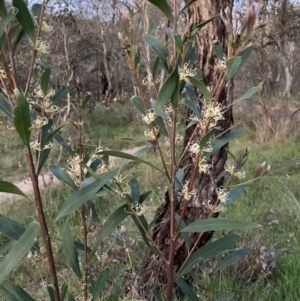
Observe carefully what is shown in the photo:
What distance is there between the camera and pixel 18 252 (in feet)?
2.27

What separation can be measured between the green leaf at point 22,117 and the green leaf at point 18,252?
0.53ft

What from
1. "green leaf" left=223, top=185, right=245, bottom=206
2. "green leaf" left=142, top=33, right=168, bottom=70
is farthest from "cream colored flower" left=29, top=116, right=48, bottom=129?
"green leaf" left=223, top=185, right=245, bottom=206

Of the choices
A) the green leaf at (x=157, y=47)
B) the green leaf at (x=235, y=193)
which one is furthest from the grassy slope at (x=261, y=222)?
the green leaf at (x=157, y=47)

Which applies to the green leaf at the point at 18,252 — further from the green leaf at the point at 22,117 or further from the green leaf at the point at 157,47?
the green leaf at the point at 157,47

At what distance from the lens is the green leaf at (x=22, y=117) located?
68 cm

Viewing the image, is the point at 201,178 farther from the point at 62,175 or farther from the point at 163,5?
the point at 163,5

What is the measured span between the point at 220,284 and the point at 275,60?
15.2 m

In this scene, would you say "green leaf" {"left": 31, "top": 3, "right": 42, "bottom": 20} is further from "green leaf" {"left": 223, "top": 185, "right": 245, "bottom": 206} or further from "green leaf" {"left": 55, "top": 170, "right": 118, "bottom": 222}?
"green leaf" {"left": 223, "top": 185, "right": 245, "bottom": 206}

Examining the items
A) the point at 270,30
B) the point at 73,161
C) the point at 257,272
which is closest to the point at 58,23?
the point at 270,30

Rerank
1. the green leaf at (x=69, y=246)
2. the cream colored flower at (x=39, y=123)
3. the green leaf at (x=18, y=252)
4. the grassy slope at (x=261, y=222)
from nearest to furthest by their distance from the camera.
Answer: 1. the green leaf at (x=18, y=252)
2. the cream colored flower at (x=39, y=123)
3. the green leaf at (x=69, y=246)
4. the grassy slope at (x=261, y=222)

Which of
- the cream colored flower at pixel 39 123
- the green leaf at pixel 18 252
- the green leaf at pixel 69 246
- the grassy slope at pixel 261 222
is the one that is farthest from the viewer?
the grassy slope at pixel 261 222

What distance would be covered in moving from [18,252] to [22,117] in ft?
0.77

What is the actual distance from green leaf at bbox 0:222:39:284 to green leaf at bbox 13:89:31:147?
0.53 ft

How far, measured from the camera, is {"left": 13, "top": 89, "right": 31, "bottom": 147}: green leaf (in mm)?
678
